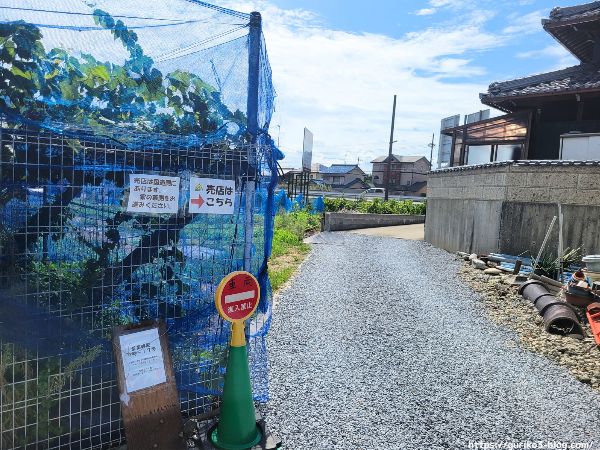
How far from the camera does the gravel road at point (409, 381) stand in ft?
10.2

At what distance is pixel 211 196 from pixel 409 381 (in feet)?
8.49

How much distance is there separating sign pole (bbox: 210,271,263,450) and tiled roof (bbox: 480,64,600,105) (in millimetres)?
11595

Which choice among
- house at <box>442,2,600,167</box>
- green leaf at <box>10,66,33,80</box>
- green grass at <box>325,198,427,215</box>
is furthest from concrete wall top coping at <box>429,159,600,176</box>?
green grass at <box>325,198,427,215</box>

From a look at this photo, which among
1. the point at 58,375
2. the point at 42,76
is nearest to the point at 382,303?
the point at 58,375

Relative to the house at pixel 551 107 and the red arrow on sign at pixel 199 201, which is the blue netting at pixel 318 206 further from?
the red arrow on sign at pixel 199 201

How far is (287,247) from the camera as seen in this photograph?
12.8m

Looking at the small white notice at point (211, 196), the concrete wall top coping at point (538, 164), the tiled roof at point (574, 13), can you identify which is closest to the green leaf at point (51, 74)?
the small white notice at point (211, 196)

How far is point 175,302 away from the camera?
115 inches

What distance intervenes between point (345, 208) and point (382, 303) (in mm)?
18129

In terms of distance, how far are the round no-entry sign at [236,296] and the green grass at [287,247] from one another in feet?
15.9

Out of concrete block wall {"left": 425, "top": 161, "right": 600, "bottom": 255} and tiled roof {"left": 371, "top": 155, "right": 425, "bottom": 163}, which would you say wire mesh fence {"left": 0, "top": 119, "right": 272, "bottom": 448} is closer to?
concrete block wall {"left": 425, "top": 161, "right": 600, "bottom": 255}

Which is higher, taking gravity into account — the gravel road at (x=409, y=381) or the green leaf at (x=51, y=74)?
the green leaf at (x=51, y=74)

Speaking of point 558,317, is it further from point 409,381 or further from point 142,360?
point 142,360

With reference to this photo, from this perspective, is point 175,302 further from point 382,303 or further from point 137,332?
point 382,303
